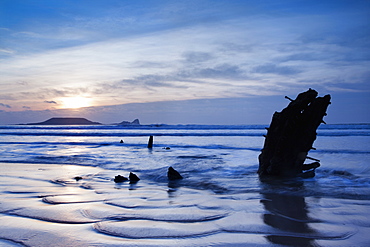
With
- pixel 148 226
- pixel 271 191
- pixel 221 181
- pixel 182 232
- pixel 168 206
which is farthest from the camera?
pixel 221 181

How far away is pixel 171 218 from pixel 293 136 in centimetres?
541

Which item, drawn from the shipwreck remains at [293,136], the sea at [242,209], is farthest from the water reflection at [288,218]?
the shipwreck remains at [293,136]

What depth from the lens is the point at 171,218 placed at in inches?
182

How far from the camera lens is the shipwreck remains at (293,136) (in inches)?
333

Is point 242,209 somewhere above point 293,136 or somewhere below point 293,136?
below

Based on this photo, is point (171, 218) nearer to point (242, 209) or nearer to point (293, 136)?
point (242, 209)

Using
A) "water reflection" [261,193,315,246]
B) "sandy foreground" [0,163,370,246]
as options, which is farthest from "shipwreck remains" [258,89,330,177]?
"sandy foreground" [0,163,370,246]

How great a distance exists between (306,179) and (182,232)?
6080 mm

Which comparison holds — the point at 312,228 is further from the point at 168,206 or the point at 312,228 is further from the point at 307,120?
the point at 307,120

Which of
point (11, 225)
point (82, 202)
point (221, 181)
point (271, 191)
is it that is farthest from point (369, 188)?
point (11, 225)

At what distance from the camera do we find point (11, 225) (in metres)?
4.19

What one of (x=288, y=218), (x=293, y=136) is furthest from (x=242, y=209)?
(x=293, y=136)

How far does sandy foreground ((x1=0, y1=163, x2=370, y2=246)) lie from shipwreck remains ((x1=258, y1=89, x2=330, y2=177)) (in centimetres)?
256

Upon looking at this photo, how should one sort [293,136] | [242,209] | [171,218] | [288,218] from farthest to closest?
[293,136] → [242,209] → [288,218] → [171,218]
